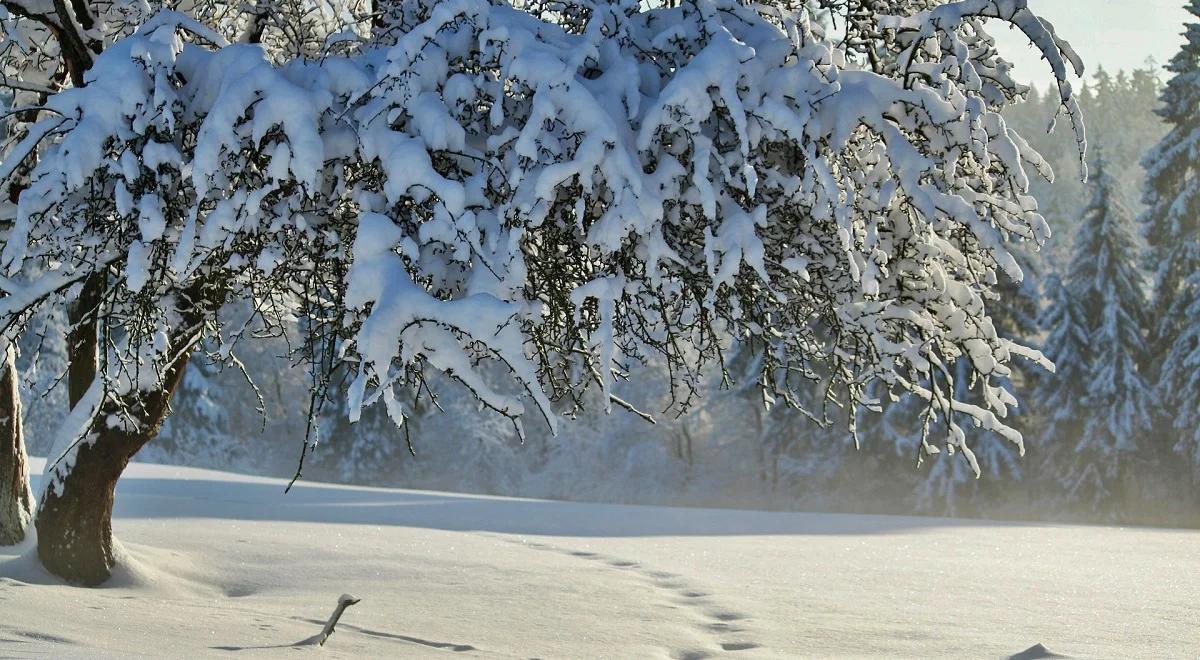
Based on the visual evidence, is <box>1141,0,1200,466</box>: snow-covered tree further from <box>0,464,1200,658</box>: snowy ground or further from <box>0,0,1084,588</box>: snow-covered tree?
<box>0,0,1084,588</box>: snow-covered tree

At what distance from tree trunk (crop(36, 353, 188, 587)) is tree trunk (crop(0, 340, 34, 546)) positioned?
1.10 meters

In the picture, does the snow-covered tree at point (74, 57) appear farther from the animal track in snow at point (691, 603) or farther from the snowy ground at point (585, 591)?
the animal track in snow at point (691, 603)

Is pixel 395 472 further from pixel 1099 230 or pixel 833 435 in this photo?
pixel 1099 230

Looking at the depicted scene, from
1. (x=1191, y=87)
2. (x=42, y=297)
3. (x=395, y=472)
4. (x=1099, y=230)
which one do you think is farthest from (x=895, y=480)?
(x=42, y=297)

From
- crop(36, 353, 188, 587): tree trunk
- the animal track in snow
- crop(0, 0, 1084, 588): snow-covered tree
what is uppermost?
crop(0, 0, 1084, 588): snow-covered tree

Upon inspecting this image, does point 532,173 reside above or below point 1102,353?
below

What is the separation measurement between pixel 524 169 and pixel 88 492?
185 inches

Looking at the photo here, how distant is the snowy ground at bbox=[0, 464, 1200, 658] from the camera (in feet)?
23.1

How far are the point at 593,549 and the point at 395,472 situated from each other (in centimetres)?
3362

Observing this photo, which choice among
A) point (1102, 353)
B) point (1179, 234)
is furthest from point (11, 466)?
point (1102, 353)

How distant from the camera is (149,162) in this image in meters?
5.36

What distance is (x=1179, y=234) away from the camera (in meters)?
30.6

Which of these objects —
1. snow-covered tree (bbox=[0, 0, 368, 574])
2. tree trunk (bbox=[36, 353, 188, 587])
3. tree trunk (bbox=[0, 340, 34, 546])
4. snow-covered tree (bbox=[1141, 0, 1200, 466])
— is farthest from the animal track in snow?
snow-covered tree (bbox=[1141, 0, 1200, 466])

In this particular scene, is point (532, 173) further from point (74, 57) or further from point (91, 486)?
point (91, 486)
